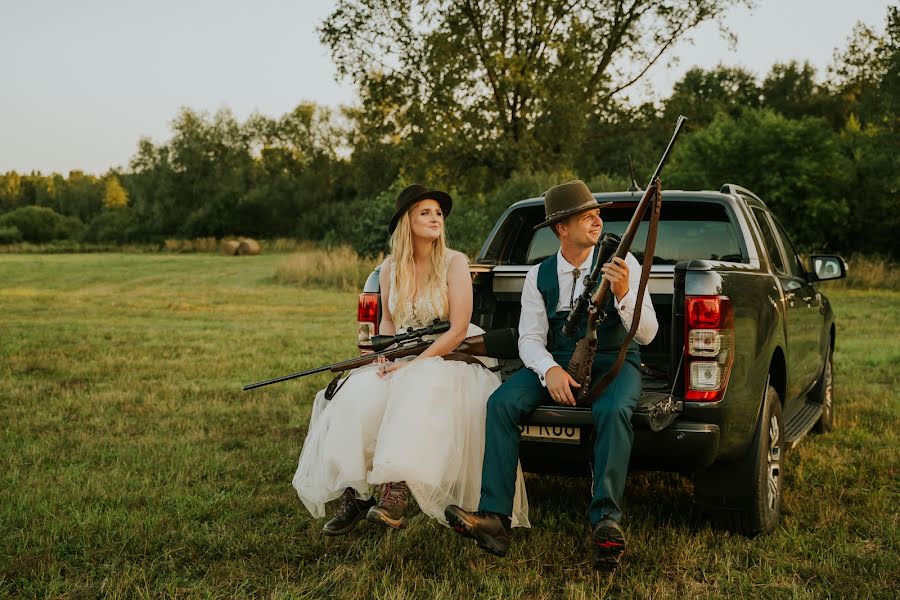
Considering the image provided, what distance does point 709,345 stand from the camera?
3.87 m

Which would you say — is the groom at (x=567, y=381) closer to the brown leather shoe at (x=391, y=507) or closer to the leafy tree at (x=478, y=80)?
the brown leather shoe at (x=391, y=507)

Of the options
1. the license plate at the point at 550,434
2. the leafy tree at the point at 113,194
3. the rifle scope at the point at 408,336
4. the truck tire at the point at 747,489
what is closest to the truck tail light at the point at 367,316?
the rifle scope at the point at 408,336

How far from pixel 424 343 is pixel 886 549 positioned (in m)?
2.55

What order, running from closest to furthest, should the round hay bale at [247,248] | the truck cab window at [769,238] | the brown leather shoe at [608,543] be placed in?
the brown leather shoe at [608,543] → the truck cab window at [769,238] → the round hay bale at [247,248]

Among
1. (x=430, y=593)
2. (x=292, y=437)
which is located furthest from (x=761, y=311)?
(x=292, y=437)

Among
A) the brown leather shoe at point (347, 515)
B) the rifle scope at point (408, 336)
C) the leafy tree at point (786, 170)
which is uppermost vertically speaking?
the leafy tree at point (786, 170)

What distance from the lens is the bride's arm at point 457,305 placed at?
4.65 meters

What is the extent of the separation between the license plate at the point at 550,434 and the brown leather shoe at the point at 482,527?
41 cm

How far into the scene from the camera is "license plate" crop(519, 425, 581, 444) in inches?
161

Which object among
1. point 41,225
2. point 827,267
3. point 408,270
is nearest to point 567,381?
point 408,270

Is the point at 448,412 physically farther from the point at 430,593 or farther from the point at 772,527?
the point at 772,527

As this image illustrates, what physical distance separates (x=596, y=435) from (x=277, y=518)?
77.0 inches

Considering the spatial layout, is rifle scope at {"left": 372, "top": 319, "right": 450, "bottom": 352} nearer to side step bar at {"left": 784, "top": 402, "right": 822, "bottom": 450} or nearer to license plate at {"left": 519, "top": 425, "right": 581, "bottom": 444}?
license plate at {"left": 519, "top": 425, "right": 581, "bottom": 444}

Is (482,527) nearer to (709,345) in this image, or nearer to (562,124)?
(709,345)
